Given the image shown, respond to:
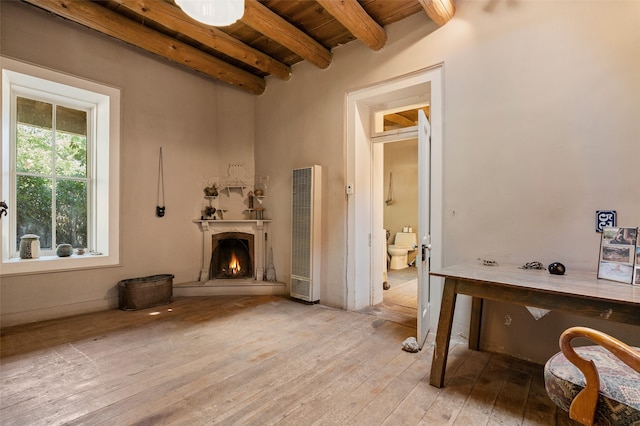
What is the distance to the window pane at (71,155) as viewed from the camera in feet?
10.6

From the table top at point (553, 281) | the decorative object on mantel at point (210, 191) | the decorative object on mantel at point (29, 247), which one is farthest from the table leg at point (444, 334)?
the decorative object on mantel at point (29, 247)

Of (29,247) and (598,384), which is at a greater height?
(29,247)

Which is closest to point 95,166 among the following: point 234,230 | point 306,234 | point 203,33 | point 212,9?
point 234,230

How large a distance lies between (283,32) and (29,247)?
322 centimetres

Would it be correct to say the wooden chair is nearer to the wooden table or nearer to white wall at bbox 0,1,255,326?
the wooden table

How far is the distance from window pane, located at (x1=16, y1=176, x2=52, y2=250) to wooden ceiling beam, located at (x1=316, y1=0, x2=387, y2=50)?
3279 millimetres

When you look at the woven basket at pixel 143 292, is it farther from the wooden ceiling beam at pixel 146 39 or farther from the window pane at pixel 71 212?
the wooden ceiling beam at pixel 146 39

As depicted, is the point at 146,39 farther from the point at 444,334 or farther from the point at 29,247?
the point at 444,334

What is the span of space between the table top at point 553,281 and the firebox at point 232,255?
117 inches

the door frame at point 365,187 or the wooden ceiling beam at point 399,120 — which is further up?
the wooden ceiling beam at point 399,120

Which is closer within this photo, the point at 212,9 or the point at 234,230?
the point at 212,9

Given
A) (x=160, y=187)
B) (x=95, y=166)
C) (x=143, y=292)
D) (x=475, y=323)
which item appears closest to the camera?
(x=475, y=323)

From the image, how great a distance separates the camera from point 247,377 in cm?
190

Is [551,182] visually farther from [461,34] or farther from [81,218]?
[81,218]
